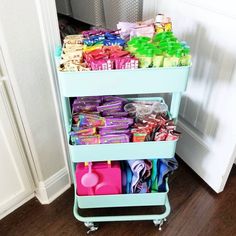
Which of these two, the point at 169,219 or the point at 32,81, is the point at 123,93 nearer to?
the point at 32,81

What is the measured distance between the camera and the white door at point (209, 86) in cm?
115

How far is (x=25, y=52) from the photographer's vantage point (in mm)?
978

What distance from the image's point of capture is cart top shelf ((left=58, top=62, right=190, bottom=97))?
844mm

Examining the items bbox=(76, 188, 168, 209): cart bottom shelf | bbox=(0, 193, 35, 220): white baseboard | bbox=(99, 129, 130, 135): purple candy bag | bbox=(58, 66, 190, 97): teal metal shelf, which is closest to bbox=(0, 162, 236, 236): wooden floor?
bbox=(0, 193, 35, 220): white baseboard

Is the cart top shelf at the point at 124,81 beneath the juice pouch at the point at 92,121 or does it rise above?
above

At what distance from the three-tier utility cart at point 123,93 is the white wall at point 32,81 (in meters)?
0.14

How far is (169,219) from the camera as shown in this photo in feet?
4.44

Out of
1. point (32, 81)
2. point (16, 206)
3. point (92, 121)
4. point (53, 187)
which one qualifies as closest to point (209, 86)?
point (92, 121)

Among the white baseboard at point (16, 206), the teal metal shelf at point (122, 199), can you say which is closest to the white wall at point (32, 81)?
the white baseboard at point (16, 206)

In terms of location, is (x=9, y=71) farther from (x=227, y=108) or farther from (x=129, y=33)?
(x=227, y=108)

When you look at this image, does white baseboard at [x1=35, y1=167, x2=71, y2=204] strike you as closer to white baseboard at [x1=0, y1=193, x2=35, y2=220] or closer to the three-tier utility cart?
white baseboard at [x1=0, y1=193, x2=35, y2=220]

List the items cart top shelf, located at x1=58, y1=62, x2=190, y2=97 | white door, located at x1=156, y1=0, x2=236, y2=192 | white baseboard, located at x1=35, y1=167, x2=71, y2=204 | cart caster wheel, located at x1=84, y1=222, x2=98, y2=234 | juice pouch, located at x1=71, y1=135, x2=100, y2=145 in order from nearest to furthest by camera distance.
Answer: cart top shelf, located at x1=58, y1=62, x2=190, y2=97 < juice pouch, located at x1=71, y1=135, x2=100, y2=145 < white door, located at x1=156, y1=0, x2=236, y2=192 < cart caster wheel, located at x1=84, y1=222, x2=98, y2=234 < white baseboard, located at x1=35, y1=167, x2=71, y2=204

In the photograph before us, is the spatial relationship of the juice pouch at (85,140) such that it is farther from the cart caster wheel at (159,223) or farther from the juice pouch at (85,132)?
the cart caster wheel at (159,223)

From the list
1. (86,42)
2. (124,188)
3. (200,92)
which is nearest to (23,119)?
(86,42)
